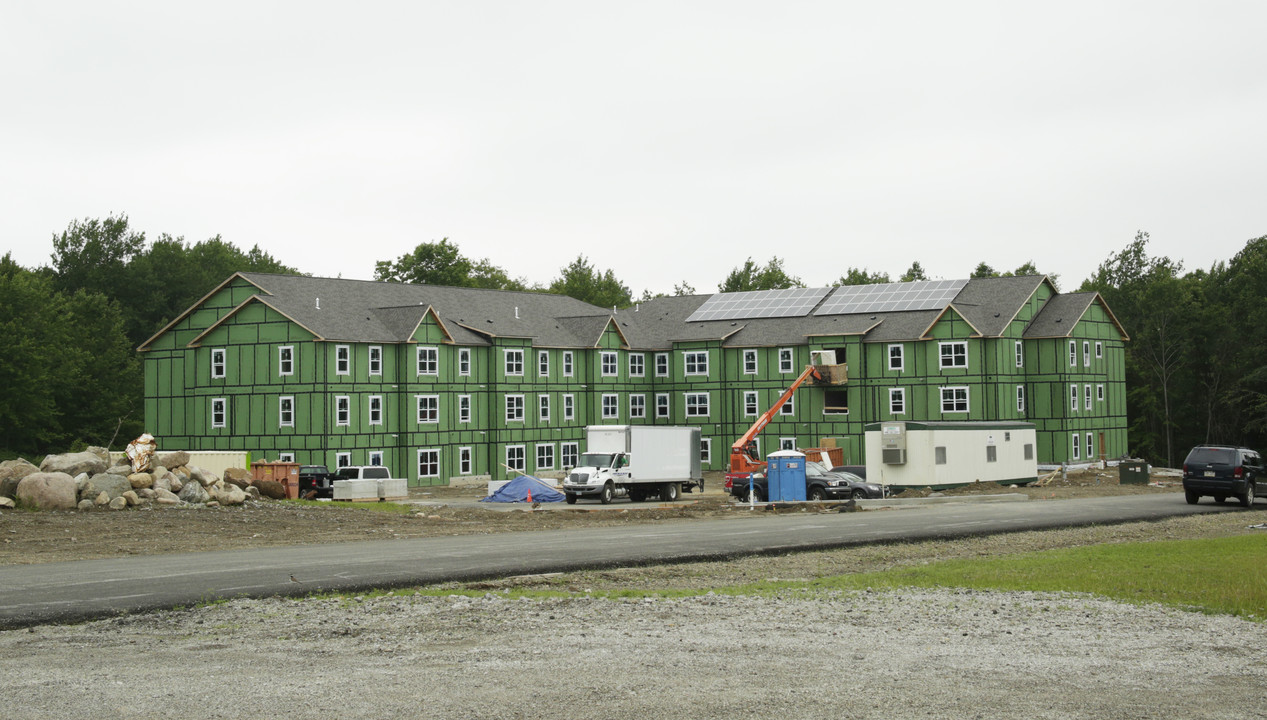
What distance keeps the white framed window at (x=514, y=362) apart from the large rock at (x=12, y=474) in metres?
33.1

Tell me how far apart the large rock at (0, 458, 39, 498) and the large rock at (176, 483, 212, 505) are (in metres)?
4.09

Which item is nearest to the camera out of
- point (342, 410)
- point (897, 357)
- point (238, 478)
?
point (238, 478)

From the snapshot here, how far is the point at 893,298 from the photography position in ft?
237

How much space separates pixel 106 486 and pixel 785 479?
2241 cm

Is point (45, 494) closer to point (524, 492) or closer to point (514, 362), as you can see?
point (524, 492)

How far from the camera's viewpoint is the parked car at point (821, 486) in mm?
45031

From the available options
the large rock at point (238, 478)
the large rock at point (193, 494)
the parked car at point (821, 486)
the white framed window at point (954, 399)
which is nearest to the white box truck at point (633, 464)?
the parked car at point (821, 486)

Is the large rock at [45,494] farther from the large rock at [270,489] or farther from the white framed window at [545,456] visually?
the white framed window at [545,456]

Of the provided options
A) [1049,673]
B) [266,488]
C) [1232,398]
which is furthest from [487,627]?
[1232,398]

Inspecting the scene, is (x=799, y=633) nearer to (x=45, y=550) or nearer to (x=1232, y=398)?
(x=45, y=550)

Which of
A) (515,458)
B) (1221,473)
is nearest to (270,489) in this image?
(515,458)

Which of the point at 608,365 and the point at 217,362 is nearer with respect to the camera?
the point at 217,362

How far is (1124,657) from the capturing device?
12.6 metres

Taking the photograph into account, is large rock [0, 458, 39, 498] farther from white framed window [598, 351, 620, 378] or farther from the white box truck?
white framed window [598, 351, 620, 378]
